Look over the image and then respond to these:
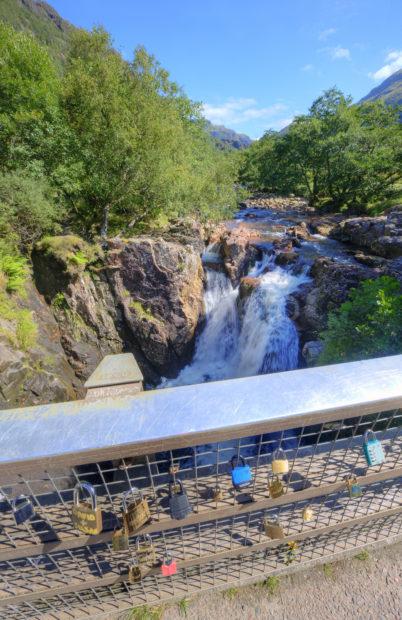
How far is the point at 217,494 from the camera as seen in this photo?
6.59 feet

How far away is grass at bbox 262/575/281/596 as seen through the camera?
2674mm

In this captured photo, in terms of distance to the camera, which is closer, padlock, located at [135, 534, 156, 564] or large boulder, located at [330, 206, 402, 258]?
padlock, located at [135, 534, 156, 564]

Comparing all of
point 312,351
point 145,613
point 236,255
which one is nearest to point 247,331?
point 312,351

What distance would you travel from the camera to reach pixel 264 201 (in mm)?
28438

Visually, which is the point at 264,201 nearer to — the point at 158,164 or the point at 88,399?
the point at 158,164

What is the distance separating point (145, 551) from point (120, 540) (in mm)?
616

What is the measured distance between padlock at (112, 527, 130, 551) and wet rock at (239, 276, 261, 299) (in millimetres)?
10216

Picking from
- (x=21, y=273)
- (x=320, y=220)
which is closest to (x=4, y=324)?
(x=21, y=273)

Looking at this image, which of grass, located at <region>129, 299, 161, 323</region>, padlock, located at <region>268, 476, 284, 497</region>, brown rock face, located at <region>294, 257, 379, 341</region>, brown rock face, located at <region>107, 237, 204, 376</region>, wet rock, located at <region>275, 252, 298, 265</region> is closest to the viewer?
padlock, located at <region>268, 476, 284, 497</region>

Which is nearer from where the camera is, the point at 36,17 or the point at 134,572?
the point at 134,572

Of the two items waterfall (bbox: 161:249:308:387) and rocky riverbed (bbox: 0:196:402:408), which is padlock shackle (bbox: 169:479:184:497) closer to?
rocky riverbed (bbox: 0:196:402:408)

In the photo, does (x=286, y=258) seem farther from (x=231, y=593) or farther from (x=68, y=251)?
(x=231, y=593)

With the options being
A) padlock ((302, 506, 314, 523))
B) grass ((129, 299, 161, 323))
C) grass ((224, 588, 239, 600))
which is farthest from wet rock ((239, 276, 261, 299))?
grass ((224, 588, 239, 600))

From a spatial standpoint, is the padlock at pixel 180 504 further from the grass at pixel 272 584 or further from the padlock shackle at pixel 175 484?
the grass at pixel 272 584
